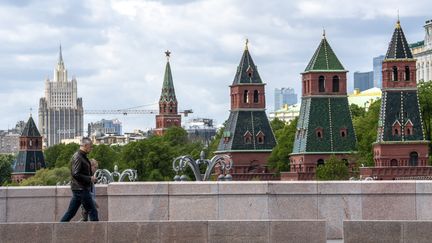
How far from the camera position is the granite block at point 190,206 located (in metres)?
37.1

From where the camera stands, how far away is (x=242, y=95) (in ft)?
477

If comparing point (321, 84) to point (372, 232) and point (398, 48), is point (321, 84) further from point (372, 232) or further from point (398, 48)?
point (372, 232)

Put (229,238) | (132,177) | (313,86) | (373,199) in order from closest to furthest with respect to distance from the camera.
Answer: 1. (229,238)
2. (373,199)
3. (132,177)
4. (313,86)

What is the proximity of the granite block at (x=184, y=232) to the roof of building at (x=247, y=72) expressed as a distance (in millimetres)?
112709

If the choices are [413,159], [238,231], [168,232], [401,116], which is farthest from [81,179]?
[413,159]

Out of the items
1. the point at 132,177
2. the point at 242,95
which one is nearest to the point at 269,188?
the point at 132,177

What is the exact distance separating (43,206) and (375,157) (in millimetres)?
86888

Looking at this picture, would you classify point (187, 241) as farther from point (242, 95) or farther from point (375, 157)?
point (242, 95)

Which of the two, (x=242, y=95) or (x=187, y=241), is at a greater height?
(x=242, y=95)

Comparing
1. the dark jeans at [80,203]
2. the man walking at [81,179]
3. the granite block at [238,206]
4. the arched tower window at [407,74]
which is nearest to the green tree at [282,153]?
the arched tower window at [407,74]

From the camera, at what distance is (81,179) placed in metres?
33.3

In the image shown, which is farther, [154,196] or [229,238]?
[154,196]

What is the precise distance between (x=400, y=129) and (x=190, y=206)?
86.3 meters

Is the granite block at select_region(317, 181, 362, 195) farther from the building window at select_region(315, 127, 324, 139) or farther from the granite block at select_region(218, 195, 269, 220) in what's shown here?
the building window at select_region(315, 127, 324, 139)
